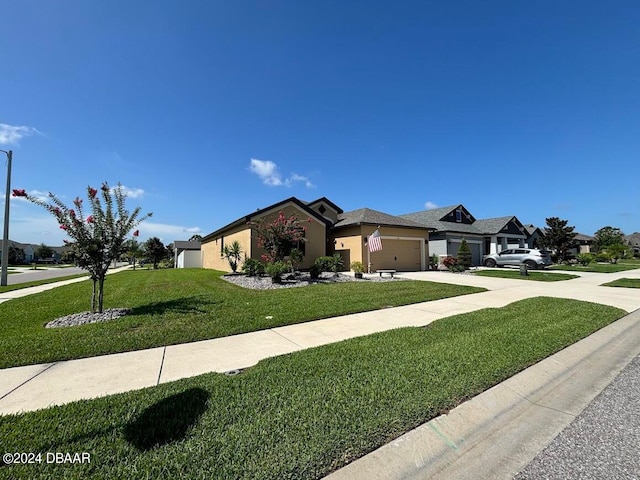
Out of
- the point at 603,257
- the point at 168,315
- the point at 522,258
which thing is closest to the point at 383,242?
the point at 522,258

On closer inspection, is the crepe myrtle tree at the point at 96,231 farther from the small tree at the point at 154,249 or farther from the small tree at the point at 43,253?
the small tree at the point at 43,253

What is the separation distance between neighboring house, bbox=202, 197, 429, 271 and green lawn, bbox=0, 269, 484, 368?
715 centimetres

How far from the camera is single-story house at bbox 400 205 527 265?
25469 millimetres

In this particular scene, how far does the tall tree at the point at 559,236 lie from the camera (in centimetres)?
3083

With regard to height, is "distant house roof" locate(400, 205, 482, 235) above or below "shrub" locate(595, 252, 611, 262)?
above

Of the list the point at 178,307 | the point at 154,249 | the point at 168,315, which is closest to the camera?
the point at 168,315

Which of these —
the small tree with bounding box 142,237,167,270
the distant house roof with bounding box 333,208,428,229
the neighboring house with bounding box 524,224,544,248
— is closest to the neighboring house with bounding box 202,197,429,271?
the distant house roof with bounding box 333,208,428,229

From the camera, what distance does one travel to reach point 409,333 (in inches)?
209

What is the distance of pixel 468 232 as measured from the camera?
26656 mm

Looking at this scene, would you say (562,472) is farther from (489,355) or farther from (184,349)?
(184,349)

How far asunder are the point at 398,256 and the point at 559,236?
22655 millimetres

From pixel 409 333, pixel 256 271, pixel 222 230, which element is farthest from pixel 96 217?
pixel 222 230

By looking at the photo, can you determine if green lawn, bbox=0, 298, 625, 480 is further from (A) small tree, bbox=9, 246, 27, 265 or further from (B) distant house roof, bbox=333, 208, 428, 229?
(A) small tree, bbox=9, 246, 27, 265

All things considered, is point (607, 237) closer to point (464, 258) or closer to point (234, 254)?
point (464, 258)
